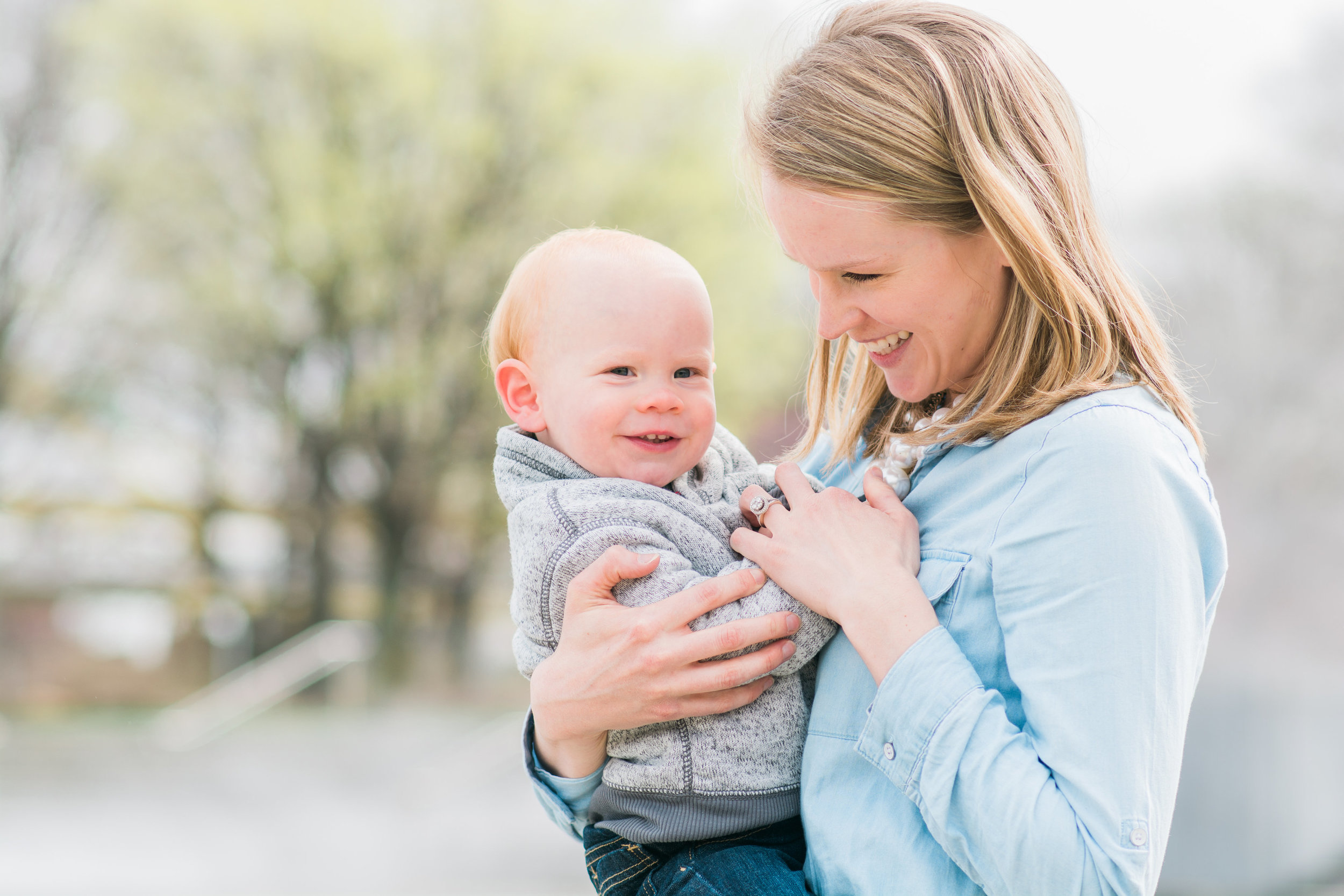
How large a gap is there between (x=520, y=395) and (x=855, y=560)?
1.70 ft

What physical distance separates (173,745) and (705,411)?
653 centimetres

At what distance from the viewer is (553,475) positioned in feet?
4.42

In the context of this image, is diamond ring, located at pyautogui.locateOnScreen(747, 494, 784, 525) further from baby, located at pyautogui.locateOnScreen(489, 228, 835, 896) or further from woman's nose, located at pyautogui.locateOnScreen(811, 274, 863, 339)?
woman's nose, located at pyautogui.locateOnScreen(811, 274, 863, 339)

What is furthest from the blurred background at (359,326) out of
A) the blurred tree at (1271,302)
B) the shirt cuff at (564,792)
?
the shirt cuff at (564,792)

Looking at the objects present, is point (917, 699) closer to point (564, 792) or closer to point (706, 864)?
point (706, 864)

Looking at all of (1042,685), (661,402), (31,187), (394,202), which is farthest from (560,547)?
(31,187)

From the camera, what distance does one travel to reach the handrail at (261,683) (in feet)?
22.5

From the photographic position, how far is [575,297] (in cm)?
133

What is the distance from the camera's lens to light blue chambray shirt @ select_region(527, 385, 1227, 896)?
917 mm

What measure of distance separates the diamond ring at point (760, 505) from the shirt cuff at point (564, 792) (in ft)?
1.12

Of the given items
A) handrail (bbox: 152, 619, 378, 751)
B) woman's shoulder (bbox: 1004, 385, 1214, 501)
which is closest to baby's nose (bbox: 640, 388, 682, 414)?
woman's shoulder (bbox: 1004, 385, 1214, 501)

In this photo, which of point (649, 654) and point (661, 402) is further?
point (661, 402)

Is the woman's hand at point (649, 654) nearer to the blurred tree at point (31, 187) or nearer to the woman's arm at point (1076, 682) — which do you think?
the woman's arm at point (1076, 682)

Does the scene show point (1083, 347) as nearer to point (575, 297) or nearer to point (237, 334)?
point (575, 297)
